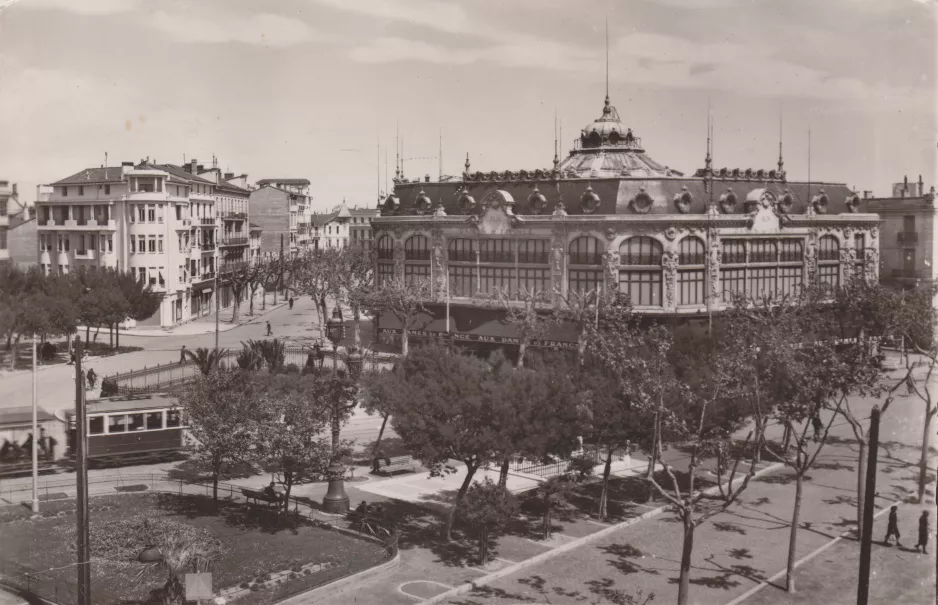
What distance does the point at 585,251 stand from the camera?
69.7 metres

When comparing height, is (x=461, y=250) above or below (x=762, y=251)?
above

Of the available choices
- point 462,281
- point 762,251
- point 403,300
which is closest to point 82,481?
point 403,300

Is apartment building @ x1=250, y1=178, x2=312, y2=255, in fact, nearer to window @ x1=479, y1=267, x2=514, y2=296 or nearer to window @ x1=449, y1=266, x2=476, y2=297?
window @ x1=449, y1=266, x2=476, y2=297

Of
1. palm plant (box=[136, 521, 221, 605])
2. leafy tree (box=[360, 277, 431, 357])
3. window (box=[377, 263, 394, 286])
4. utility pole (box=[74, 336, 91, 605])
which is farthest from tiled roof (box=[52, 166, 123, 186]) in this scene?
utility pole (box=[74, 336, 91, 605])

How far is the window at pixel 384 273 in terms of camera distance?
8069 centimetres

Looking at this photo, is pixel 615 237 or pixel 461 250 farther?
pixel 461 250

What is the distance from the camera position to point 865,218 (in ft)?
265

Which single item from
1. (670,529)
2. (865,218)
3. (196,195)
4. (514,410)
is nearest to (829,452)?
(670,529)

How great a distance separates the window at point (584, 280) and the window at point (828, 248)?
67.7ft

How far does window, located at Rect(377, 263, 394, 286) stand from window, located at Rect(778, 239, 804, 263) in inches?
1200

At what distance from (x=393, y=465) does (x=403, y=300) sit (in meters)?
29.5

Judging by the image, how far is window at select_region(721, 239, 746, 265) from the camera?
234 feet

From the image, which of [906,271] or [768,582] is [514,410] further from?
[906,271]

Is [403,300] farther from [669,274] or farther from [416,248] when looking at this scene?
[669,274]
